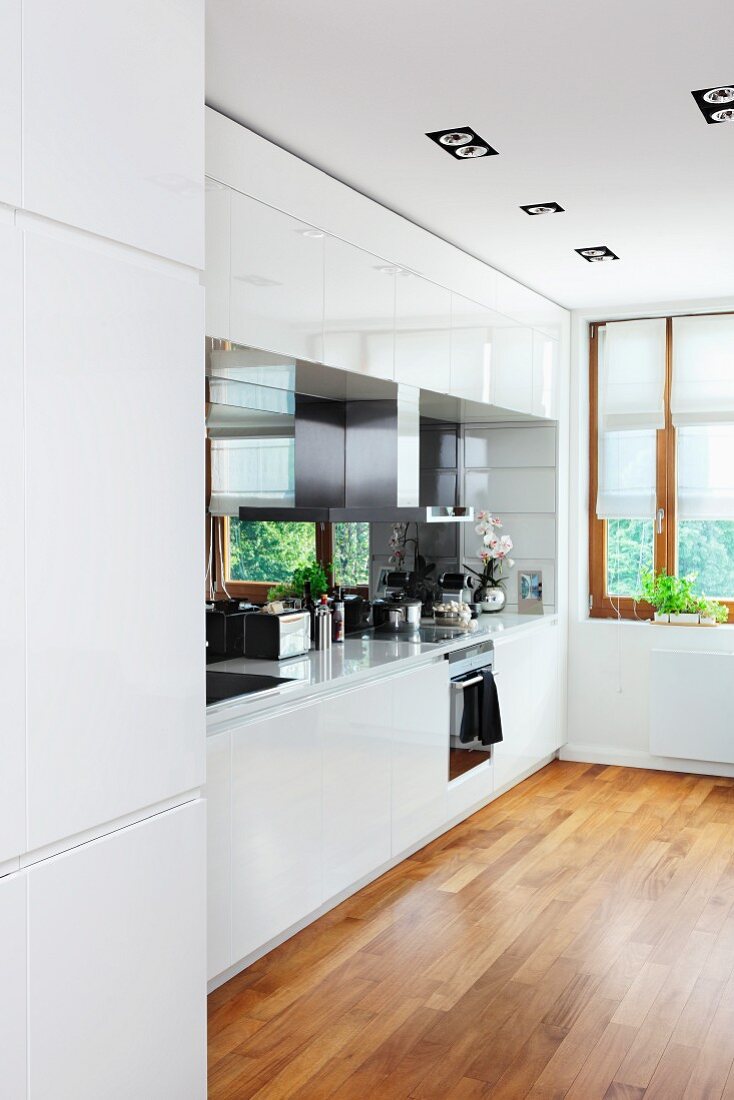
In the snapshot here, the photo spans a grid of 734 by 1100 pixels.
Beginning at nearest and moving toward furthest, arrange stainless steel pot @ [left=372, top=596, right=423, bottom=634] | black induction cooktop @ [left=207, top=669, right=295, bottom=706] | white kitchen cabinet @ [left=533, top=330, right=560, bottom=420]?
black induction cooktop @ [left=207, top=669, right=295, bottom=706] → stainless steel pot @ [left=372, top=596, right=423, bottom=634] → white kitchen cabinet @ [left=533, top=330, right=560, bottom=420]

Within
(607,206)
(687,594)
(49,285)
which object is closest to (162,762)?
(49,285)

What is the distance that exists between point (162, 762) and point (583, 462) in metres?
4.53

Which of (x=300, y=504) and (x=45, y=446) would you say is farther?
(x=300, y=504)

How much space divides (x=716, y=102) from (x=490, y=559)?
3244mm

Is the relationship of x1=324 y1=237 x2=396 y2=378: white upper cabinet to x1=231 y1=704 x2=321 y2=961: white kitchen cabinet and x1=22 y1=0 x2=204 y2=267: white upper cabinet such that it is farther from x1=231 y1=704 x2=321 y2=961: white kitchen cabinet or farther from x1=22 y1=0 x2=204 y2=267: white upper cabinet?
x1=22 y1=0 x2=204 y2=267: white upper cabinet

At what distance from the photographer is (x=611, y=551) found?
249 inches

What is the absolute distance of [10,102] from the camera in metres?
1.74

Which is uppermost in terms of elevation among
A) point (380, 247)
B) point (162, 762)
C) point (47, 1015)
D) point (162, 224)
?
point (380, 247)

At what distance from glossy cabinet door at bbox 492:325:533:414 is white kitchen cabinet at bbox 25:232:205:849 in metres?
3.07

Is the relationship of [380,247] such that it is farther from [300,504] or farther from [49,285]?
[49,285]

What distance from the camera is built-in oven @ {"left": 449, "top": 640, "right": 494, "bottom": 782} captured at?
4.54m

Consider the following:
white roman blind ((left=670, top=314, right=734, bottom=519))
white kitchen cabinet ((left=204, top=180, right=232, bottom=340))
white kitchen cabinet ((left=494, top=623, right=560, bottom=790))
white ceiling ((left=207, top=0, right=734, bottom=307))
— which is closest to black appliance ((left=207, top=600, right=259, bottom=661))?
white kitchen cabinet ((left=204, top=180, right=232, bottom=340))

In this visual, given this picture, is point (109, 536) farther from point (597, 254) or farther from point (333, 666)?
point (597, 254)

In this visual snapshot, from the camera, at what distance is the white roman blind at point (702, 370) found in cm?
589
